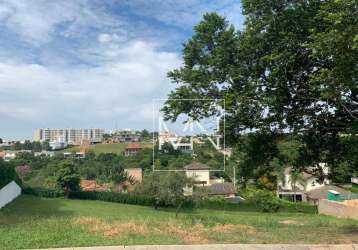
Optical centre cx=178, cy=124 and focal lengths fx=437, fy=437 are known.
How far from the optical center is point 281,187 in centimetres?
7338

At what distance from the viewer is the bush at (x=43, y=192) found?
55.8m

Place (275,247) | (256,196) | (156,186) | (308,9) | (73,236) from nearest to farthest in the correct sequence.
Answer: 1. (275,247)
2. (73,236)
3. (308,9)
4. (156,186)
5. (256,196)

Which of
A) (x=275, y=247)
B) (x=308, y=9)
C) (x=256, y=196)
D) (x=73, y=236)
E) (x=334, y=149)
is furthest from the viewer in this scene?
(x=256, y=196)

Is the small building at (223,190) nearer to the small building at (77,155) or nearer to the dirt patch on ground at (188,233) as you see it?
the small building at (77,155)

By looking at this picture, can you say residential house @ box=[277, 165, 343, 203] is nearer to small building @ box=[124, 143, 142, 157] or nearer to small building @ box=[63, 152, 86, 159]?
small building @ box=[124, 143, 142, 157]

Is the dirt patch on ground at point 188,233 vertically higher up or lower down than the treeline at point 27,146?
lower down

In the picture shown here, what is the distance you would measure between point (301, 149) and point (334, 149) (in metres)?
0.97

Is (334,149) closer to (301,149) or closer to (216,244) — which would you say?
(301,149)

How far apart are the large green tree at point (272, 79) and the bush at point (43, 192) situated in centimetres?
4630

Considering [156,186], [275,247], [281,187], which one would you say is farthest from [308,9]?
[281,187]

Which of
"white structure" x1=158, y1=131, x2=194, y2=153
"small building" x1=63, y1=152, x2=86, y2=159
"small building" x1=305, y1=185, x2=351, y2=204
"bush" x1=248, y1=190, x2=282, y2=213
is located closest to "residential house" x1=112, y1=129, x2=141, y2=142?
"small building" x1=63, y1=152, x2=86, y2=159

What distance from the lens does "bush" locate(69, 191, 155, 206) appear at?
52656 millimetres

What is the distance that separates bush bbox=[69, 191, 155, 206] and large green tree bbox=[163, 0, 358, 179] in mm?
38499

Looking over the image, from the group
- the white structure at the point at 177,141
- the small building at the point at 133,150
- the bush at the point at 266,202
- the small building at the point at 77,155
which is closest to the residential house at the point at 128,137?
the small building at the point at 133,150
